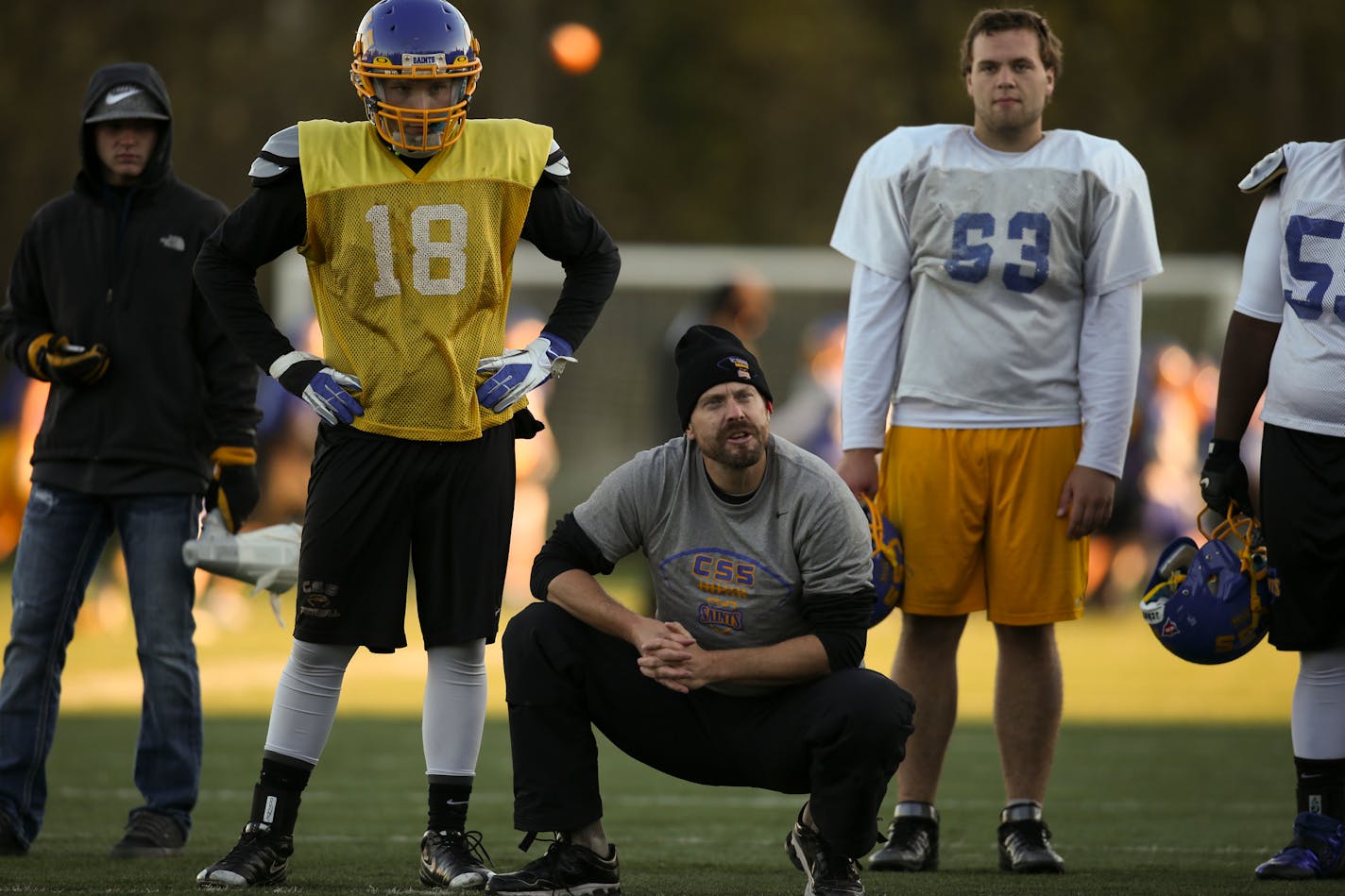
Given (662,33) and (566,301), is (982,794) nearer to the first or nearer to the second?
(566,301)

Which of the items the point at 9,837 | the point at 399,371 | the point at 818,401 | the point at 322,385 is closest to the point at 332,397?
the point at 322,385

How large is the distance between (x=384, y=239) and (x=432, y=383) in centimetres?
35

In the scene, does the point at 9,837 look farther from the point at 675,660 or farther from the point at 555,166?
the point at 555,166

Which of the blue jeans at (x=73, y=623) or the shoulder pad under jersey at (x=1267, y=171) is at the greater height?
the shoulder pad under jersey at (x=1267, y=171)

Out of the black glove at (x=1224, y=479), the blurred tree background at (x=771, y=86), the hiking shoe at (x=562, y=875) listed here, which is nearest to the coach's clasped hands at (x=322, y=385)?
the hiking shoe at (x=562, y=875)

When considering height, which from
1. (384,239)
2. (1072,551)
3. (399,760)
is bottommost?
(399,760)

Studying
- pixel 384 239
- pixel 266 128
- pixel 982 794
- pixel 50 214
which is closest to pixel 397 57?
pixel 384 239

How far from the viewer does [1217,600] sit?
17.4 ft

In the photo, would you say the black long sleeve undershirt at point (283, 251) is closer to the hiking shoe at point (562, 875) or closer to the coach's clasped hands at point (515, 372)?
the coach's clasped hands at point (515, 372)

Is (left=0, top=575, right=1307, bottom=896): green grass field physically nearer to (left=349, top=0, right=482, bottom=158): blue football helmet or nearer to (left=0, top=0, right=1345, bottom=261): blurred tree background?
(left=349, top=0, right=482, bottom=158): blue football helmet

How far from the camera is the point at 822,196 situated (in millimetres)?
28922

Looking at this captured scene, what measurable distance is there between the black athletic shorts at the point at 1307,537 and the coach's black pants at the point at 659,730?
4.25 feet

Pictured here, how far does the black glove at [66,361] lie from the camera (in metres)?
5.66

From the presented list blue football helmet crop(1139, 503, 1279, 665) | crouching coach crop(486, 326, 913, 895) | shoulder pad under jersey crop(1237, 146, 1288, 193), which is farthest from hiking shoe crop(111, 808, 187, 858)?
shoulder pad under jersey crop(1237, 146, 1288, 193)
